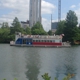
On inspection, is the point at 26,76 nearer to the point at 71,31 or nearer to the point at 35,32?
the point at 71,31

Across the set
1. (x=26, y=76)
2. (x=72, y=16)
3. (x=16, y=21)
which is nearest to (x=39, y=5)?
(x=16, y=21)

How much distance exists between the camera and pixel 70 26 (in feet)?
257

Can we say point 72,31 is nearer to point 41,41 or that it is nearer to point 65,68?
point 41,41

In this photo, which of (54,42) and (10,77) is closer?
(10,77)

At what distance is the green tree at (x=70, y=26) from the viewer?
76.9m

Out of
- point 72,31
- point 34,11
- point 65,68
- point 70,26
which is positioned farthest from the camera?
point 34,11

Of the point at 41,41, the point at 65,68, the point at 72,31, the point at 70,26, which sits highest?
the point at 70,26

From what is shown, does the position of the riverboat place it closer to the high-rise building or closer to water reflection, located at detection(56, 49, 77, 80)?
water reflection, located at detection(56, 49, 77, 80)

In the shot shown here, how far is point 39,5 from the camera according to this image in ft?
528

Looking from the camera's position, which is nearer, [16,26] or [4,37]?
[4,37]

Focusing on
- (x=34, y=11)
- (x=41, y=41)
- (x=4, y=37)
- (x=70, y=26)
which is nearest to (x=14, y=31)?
(x=4, y=37)

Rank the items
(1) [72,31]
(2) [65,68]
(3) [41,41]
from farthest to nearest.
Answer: (1) [72,31]
(3) [41,41]
(2) [65,68]

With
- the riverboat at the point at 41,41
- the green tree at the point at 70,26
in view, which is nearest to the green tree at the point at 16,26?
the green tree at the point at 70,26

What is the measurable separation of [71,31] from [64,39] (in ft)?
13.8
